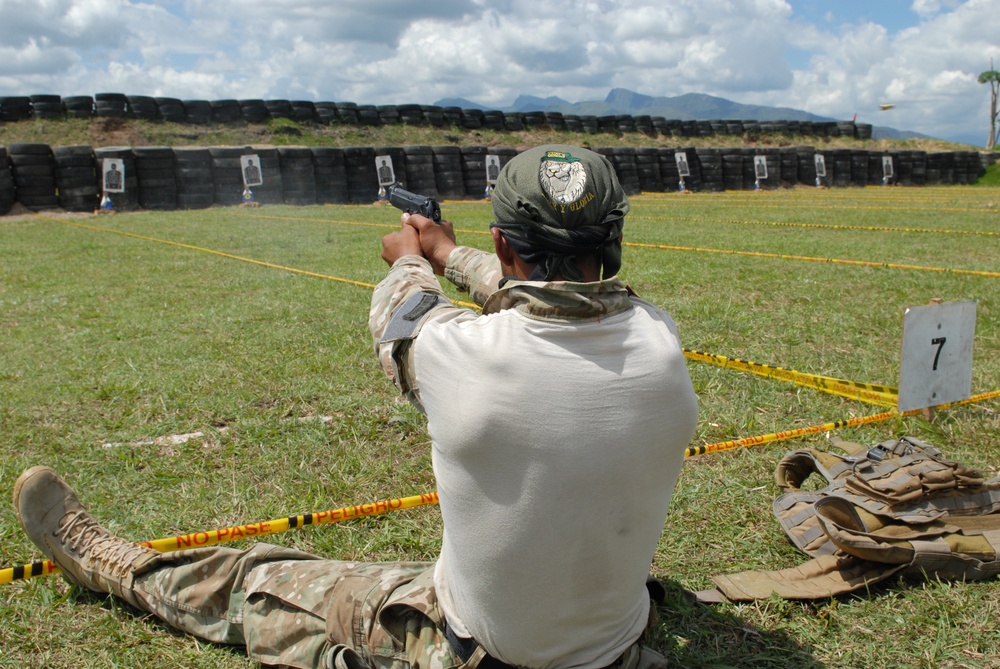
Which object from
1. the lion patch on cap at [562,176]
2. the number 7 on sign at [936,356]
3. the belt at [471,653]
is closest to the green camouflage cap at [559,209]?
the lion patch on cap at [562,176]

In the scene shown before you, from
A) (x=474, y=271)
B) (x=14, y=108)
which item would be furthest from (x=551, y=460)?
(x=14, y=108)

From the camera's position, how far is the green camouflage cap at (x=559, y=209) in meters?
1.38

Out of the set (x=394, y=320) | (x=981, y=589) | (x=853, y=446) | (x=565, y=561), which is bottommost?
(x=981, y=589)

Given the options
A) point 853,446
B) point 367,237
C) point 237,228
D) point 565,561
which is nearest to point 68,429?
point 565,561

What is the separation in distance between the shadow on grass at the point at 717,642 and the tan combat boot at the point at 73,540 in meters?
1.45

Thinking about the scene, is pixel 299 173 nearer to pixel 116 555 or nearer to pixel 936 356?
pixel 936 356

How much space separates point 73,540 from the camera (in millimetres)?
2342

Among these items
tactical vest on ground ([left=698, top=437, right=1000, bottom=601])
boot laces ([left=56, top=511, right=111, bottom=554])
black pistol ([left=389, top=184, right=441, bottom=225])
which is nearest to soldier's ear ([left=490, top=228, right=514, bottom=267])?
black pistol ([left=389, top=184, right=441, bottom=225])

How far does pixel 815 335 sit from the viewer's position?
4980 mm

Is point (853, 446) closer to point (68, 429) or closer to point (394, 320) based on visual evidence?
point (394, 320)

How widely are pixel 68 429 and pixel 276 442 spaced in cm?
103

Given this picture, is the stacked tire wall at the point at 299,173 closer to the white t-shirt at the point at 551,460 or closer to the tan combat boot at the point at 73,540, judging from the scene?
the tan combat boot at the point at 73,540

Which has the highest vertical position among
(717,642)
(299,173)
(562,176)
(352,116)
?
(352,116)

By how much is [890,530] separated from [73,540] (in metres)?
2.42
